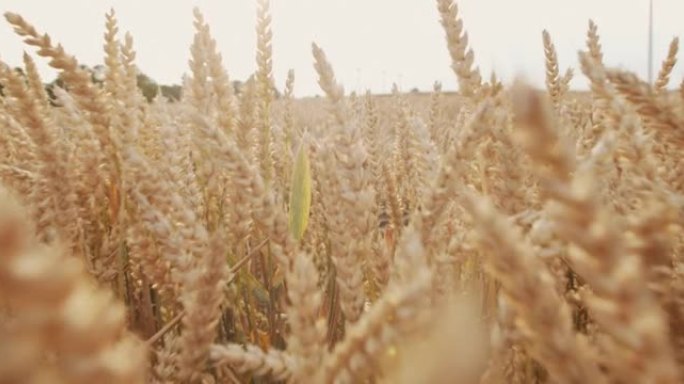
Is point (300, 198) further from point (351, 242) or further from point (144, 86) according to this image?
point (144, 86)

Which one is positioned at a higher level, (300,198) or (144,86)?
(144,86)

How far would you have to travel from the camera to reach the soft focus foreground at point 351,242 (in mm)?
207

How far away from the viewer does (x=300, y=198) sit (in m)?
0.99

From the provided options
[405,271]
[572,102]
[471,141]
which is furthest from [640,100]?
[572,102]

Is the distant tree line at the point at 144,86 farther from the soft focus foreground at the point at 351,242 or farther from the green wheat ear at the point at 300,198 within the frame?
the green wheat ear at the point at 300,198

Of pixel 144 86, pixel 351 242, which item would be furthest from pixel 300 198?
pixel 144 86

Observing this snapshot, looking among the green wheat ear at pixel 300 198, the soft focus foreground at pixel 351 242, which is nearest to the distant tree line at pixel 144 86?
the soft focus foreground at pixel 351 242

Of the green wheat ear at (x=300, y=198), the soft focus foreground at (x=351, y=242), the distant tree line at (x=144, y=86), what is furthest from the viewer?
the distant tree line at (x=144, y=86)

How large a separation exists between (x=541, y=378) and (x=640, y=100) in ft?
1.30

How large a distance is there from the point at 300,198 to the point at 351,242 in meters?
0.40

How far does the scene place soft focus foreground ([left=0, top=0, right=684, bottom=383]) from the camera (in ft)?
0.68

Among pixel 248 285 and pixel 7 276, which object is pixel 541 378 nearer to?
pixel 248 285

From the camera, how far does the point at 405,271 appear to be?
314 mm

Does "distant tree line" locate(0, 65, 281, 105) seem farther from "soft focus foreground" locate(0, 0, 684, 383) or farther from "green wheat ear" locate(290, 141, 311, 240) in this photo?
"green wheat ear" locate(290, 141, 311, 240)
